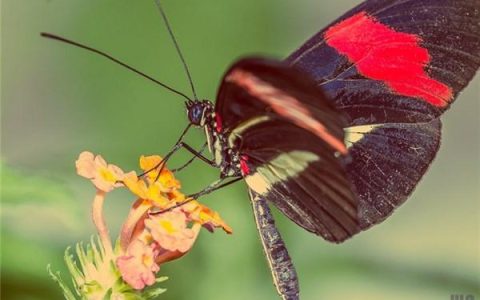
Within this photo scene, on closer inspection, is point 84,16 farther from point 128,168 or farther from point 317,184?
point 317,184

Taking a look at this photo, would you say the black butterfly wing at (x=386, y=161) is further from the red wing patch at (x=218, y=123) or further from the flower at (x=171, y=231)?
the flower at (x=171, y=231)

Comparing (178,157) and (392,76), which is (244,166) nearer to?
(392,76)

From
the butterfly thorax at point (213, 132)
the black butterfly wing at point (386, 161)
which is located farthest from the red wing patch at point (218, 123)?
the black butterfly wing at point (386, 161)

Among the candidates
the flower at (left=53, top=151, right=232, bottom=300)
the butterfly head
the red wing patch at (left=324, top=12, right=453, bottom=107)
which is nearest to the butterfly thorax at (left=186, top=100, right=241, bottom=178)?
the butterfly head

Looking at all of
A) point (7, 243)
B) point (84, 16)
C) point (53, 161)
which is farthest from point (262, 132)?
point (84, 16)

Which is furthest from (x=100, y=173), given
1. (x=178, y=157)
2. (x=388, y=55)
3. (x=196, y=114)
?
(x=178, y=157)

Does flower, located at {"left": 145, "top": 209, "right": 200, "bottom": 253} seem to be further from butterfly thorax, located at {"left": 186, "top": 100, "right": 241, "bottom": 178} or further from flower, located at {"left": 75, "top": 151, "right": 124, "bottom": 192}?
butterfly thorax, located at {"left": 186, "top": 100, "right": 241, "bottom": 178}
